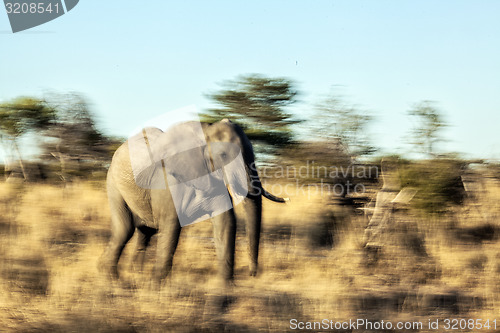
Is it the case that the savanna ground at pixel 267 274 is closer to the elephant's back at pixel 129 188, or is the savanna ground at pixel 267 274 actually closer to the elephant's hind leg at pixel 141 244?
the elephant's hind leg at pixel 141 244

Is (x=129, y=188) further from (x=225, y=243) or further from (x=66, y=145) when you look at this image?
(x=66, y=145)

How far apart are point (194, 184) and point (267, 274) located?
1.05m

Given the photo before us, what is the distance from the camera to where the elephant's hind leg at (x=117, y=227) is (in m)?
6.49

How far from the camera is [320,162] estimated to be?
10.8 m

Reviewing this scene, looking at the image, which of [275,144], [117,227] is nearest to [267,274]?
[117,227]

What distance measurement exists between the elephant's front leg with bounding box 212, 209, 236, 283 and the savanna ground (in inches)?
5.2

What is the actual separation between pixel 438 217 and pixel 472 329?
414 cm

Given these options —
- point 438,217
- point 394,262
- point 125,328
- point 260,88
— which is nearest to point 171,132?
point 125,328

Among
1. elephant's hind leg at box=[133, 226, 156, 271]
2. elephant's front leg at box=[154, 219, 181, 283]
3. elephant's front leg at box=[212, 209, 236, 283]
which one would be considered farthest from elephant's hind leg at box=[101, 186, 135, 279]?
elephant's front leg at box=[212, 209, 236, 283]

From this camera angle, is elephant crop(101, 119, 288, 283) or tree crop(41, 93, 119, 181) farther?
tree crop(41, 93, 119, 181)

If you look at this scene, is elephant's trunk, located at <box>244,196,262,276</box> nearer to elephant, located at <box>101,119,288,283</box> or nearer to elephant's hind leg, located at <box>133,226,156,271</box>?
elephant, located at <box>101,119,288,283</box>

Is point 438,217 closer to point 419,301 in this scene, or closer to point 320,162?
point 320,162

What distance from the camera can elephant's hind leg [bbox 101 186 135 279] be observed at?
649cm

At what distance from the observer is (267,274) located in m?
6.33
